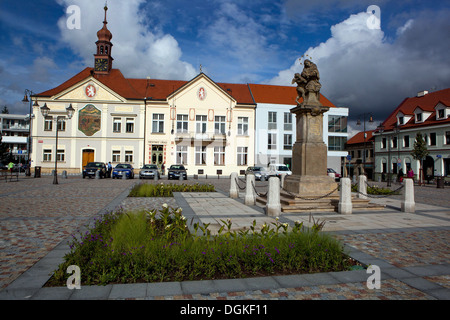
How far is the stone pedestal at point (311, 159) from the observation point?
1114 cm

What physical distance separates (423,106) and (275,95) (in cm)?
2166

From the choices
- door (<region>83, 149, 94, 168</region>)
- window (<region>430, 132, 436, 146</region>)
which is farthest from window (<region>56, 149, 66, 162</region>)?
window (<region>430, 132, 436, 146</region>)

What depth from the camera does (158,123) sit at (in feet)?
127

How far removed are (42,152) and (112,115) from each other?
10.0 metres

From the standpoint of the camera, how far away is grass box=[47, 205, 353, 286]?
4016mm

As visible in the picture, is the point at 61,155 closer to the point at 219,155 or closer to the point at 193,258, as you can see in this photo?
the point at 219,155

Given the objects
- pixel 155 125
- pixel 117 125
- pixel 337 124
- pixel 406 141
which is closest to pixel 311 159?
pixel 155 125

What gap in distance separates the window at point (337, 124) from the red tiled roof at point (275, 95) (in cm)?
203

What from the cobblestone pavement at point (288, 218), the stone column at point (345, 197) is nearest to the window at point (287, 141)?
the cobblestone pavement at point (288, 218)

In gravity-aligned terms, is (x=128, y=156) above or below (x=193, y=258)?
above

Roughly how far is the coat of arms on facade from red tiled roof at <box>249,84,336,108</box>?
21.9 meters

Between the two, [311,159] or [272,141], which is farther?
[272,141]

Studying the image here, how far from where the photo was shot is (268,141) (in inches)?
1641
